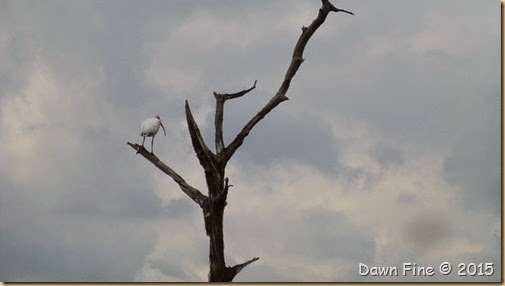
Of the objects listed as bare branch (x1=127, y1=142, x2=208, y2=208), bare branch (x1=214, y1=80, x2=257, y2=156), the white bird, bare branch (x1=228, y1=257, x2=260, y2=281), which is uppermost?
the white bird

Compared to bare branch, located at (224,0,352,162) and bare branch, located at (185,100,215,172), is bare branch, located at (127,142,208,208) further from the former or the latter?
bare branch, located at (224,0,352,162)

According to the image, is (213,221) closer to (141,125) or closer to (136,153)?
(136,153)

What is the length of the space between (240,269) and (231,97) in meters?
3.03

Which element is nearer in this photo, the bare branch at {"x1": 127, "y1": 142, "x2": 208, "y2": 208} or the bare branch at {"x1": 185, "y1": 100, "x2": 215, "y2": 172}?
the bare branch at {"x1": 185, "y1": 100, "x2": 215, "y2": 172}

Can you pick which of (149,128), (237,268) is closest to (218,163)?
(237,268)

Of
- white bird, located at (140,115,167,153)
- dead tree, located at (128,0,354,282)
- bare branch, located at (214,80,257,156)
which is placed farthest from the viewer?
white bird, located at (140,115,167,153)

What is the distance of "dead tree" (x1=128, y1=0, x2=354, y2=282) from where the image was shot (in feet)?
32.2

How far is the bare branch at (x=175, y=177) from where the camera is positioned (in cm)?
1015

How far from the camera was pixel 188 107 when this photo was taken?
9.46m

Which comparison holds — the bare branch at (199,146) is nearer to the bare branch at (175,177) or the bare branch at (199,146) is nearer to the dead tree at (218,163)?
the dead tree at (218,163)

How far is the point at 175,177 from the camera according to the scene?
10.5 meters

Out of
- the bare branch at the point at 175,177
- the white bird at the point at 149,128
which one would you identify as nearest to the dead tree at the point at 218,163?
the bare branch at the point at 175,177

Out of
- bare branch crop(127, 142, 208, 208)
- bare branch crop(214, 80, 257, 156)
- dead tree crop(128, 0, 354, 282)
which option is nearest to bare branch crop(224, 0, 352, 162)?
dead tree crop(128, 0, 354, 282)

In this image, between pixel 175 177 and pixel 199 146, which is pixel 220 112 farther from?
pixel 175 177
